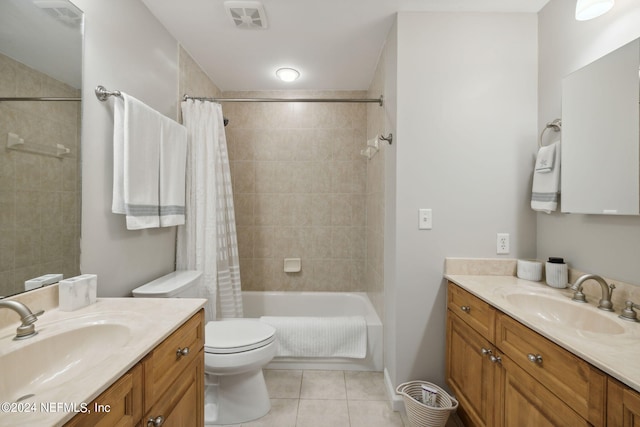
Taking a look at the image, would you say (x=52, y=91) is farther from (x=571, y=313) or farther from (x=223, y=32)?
(x=571, y=313)

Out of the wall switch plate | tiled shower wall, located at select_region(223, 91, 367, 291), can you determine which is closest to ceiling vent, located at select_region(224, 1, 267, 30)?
tiled shower wall, located at select_region(223, 91, 367, 291)

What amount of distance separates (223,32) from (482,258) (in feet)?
7.21

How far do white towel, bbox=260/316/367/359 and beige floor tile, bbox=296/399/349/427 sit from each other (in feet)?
1.19

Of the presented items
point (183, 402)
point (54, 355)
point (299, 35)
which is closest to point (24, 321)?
point (54, 355)

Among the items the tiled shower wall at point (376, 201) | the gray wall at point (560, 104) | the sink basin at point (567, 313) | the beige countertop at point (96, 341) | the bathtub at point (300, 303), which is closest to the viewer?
the beige countertop at point (96, 341)

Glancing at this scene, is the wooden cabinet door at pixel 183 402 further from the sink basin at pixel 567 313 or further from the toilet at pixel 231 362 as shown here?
the sink basin at pixel 567 313

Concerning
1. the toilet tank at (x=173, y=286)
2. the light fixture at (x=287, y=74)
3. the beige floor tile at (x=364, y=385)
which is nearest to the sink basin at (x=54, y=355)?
the toilet tank at (x=173, y=286)

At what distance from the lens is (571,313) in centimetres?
123

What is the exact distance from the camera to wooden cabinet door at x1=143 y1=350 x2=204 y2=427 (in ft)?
2.97

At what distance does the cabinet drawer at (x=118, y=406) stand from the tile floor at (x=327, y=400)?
1137mm

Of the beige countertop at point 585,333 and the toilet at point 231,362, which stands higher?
the beige countertop at point 585,333

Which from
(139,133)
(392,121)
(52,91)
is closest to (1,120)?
(52,91)

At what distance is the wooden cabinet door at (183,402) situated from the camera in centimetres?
90

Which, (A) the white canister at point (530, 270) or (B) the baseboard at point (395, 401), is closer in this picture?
(A) the white canister at point (530, 270)
